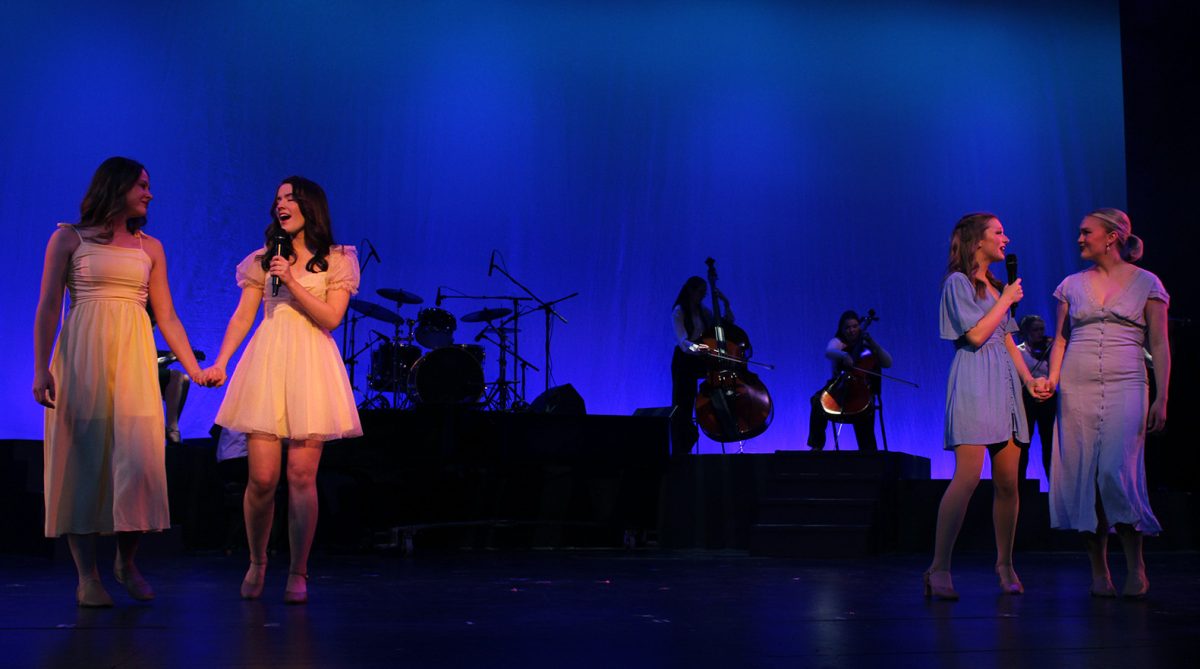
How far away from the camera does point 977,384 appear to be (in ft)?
13.0

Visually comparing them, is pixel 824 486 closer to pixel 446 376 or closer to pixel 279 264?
pixel 446 376

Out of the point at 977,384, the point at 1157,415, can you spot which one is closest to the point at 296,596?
the point at 977,384

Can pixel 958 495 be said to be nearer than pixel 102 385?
No

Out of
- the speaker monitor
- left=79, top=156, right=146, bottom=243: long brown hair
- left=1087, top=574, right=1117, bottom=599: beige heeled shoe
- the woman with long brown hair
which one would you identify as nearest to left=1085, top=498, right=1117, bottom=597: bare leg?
left=1087, top=574, right=1117, bottom=599: beige heeled shoe

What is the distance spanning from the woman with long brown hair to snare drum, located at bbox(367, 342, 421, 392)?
463cm

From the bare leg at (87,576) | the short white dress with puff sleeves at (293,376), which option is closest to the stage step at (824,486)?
the short white dress with puff sleeves at (293,376)

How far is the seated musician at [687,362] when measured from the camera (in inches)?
328

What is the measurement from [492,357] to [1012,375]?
627 centimetres

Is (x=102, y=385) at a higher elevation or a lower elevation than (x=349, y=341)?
lower

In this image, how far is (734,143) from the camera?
1062 centimetres

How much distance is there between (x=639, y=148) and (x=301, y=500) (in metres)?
7.22

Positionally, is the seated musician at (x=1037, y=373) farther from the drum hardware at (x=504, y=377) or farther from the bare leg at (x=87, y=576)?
the bare leg at (x=87, y=576)

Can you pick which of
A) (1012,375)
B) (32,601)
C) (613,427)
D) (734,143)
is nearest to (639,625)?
(1012,375)

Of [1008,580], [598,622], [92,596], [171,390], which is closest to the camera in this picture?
[598,622]
